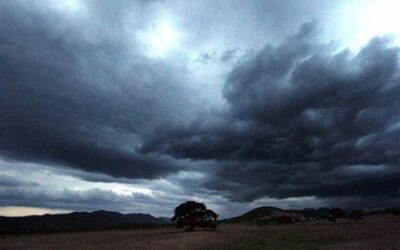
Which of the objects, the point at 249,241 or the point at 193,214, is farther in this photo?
the point at 193,214

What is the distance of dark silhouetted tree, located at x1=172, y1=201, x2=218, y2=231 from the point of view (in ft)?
304

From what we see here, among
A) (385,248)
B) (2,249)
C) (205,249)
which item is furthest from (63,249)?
(385,248)

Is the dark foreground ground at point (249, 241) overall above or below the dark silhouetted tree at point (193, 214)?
below

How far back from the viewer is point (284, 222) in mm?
157750

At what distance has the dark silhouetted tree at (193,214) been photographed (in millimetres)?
92562

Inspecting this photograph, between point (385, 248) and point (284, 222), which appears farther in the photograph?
point (284, 222)

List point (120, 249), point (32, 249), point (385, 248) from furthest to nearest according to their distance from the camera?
point (32, 249) → point (120, 249) → point (385, 248)

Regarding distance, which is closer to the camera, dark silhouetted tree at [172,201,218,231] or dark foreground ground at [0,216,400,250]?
dark foreground ground at [0,216,400,250]

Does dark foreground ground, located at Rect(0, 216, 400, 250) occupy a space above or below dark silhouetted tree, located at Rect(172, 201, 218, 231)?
below

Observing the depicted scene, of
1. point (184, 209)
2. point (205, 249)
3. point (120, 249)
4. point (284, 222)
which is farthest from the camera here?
point (284, 222)

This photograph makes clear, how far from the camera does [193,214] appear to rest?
93.0 meters

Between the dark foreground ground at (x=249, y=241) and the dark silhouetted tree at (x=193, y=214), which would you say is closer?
the dark foreground ground at (x=249, y=241)

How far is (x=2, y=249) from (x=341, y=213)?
147 m

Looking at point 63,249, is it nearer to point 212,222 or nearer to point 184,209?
point 184,209
